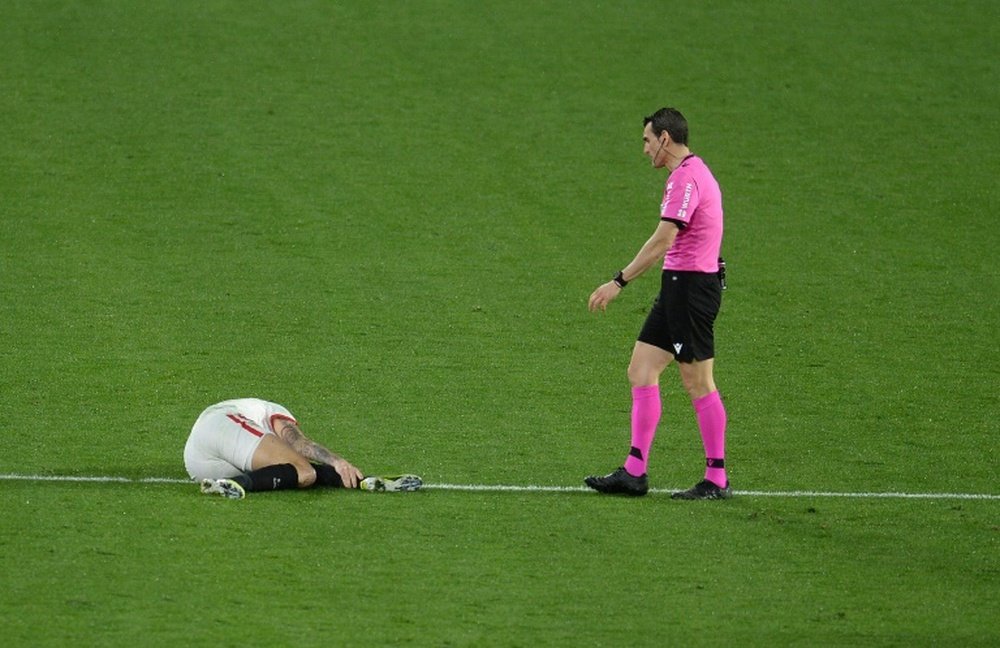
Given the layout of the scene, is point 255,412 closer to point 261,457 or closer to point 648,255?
point 261,457

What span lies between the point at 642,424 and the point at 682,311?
2.19 feet

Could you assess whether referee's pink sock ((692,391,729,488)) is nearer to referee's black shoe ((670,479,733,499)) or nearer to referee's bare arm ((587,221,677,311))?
referee's black shoe ((670,479,733,499))

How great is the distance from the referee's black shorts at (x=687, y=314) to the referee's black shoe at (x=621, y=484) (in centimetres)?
71

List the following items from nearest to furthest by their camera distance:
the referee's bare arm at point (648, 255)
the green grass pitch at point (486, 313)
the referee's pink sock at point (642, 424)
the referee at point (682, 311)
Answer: the green grass pitch at point (486, 313), the referee's bare arm at point (648, 255), the referee at point (682, 311), the referee's pink sock at point (642, 424)

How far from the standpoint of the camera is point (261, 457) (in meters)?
8.63

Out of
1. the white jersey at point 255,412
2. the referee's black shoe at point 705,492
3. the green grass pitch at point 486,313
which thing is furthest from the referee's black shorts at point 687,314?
the white jersey at point 255,412

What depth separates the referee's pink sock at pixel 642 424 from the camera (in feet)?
28.8

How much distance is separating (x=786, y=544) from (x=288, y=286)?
22.4 ft

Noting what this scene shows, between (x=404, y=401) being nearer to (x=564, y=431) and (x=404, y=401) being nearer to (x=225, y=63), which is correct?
(x=564, y=431)

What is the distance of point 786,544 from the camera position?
26.0ft

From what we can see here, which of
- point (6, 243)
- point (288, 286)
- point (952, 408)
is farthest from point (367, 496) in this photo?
point (6, 243)

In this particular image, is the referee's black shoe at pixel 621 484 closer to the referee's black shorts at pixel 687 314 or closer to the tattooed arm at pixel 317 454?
the referee's black shorts at pixel 687 314

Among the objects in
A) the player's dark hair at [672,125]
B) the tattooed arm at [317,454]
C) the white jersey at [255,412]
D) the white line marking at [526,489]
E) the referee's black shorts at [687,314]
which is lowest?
the white line marking at [526,489]

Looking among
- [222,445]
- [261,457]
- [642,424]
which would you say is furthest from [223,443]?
[642,424]
